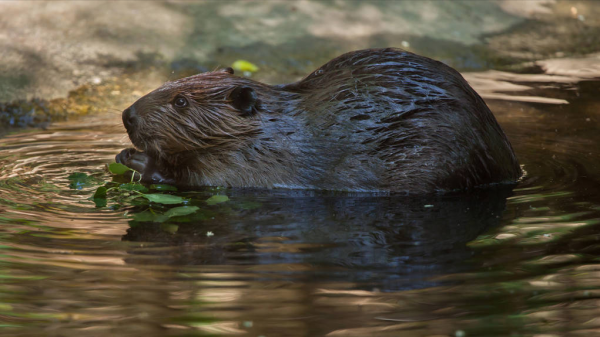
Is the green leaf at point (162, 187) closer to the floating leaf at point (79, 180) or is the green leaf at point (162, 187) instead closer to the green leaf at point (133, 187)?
the green leaf at point (133, 187)

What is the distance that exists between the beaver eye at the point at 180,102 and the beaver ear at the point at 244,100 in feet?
1.12

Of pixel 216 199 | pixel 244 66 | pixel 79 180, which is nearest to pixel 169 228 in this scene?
pixel 216 199

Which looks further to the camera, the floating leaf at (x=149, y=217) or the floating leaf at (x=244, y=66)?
the floating leaf at (x=244, y=66)

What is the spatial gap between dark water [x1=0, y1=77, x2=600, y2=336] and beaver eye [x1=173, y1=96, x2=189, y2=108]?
0.72 m

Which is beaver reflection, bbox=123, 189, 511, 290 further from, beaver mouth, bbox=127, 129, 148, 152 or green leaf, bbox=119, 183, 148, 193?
beaver mouth, bbox=127, 129, 148, 152

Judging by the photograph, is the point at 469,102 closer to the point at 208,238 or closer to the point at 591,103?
the point at 208,238

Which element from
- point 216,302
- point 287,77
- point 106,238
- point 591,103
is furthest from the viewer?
point 287,77

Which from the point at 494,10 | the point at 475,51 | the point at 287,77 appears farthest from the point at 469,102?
the point at 494,10

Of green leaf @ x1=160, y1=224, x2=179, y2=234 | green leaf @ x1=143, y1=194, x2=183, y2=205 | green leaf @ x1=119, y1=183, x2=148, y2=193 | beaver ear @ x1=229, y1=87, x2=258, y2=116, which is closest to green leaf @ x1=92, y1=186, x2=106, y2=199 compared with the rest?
green leaf @ x1=119, y1=183, x2=148, y2=193

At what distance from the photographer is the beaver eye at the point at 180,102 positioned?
209 inches

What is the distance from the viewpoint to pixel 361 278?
3170mm

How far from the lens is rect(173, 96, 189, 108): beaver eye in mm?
5307

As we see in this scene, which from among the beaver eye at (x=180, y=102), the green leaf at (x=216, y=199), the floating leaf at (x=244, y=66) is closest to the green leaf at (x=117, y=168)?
the beaver eye at (x=180, y=102)

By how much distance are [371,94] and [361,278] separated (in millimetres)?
2017
